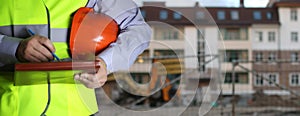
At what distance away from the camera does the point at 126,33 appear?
447mm

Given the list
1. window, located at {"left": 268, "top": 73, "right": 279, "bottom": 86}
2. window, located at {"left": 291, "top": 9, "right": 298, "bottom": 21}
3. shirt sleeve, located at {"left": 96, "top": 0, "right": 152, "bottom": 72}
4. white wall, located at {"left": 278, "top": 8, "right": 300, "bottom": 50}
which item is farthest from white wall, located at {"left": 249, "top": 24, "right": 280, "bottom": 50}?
shirt sleeve, located at {"left": 96, "top": 0, "right": 152, "bottom": 72}

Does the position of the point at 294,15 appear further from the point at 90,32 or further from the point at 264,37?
the point at 90,32

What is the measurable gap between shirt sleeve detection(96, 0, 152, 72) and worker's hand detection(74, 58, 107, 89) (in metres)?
0.03

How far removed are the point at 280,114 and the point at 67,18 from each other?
415 centimetres

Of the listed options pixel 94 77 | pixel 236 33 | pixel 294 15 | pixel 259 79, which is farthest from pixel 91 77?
pixel 294 15

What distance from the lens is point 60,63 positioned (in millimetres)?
336

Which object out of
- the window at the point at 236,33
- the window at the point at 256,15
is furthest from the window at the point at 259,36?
the window at the point at 256,15

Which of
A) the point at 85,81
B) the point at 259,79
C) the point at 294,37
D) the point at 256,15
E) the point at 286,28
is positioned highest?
the point at 256,15

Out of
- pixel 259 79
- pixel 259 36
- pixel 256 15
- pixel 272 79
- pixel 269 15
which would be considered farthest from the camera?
pixel 256 15

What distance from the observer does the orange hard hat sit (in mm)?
398

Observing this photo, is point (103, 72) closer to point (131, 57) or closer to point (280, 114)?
point (131, 57)

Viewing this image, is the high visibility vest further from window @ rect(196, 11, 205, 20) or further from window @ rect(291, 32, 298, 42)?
window @ rect(291, 32, 298, 42)

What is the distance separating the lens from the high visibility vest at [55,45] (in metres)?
0.43

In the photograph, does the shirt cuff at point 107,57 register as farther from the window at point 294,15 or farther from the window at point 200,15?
the window at point 294,15
